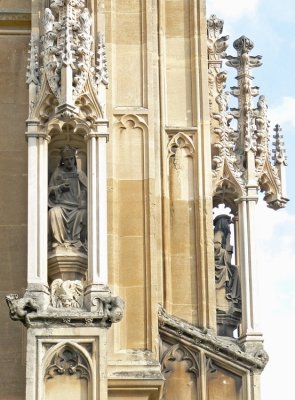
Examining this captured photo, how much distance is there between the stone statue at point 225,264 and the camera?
78.8 feet

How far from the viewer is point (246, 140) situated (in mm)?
24547

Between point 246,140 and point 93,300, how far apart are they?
15.3 feet

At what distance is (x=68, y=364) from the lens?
20594 mm

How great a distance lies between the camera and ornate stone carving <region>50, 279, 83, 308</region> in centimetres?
2087

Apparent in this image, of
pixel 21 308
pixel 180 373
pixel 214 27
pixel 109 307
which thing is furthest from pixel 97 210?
pixel 214 27

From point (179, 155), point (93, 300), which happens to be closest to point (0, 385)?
point (93, 300)

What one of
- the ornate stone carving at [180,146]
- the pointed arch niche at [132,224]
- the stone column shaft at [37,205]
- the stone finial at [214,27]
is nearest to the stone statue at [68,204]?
the stone column shaft at [37,205]

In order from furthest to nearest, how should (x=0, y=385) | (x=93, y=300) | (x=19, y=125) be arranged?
1. (x=19, y=125)
2. (x=0, y=385)
3. (x=93, y=300)

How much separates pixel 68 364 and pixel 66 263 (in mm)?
1326

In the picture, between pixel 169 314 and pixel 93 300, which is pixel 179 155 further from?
pixel 93 300

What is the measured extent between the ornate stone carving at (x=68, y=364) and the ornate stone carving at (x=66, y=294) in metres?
0.55

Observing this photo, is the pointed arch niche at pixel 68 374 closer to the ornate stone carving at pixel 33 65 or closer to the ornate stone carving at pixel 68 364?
the ornate stone carving at pixel 68 364

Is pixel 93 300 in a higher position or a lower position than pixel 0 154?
lower

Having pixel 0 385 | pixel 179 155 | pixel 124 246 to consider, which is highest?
pixel 179 155
